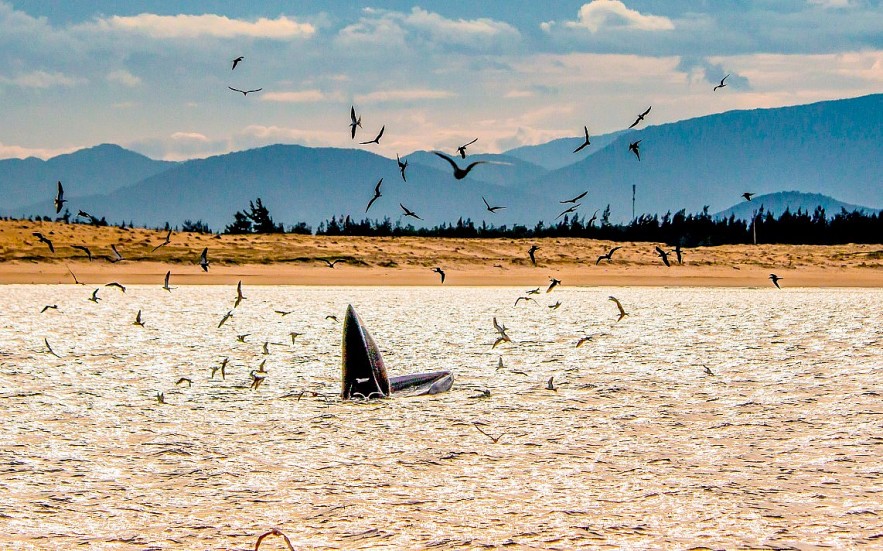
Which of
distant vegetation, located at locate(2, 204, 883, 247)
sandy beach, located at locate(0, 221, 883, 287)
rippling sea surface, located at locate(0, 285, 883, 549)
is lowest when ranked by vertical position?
rippling sea surface, located at locate(0, 285, 883, 549)

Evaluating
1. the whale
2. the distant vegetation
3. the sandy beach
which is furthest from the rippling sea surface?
the distant vegetation

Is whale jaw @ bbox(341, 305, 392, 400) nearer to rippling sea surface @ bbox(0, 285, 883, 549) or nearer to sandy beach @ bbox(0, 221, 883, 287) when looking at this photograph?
rippling sea surface @ bbox(0, 285, 883, 549)

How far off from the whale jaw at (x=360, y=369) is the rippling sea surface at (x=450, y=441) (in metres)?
0.25

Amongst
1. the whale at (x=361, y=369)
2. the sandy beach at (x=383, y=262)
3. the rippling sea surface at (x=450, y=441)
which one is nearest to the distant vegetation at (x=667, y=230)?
the sandy beach at (x=383, y=262)

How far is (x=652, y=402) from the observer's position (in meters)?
11.8

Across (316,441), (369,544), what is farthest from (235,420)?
(369,544)

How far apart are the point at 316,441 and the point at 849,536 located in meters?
4.92

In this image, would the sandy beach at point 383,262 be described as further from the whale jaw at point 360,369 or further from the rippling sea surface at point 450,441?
the whale jaw at point 360,369

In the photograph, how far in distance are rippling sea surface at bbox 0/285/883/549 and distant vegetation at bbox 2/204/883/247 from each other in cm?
2554

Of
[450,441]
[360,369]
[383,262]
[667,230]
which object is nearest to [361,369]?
[360,369]

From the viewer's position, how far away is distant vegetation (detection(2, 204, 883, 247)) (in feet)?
148

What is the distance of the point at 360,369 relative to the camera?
1188cm

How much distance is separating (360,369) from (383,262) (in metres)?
24.2

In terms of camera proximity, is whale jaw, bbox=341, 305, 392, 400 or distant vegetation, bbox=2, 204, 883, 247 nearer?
whale jaw, bbox=341, 305, 392, 400
